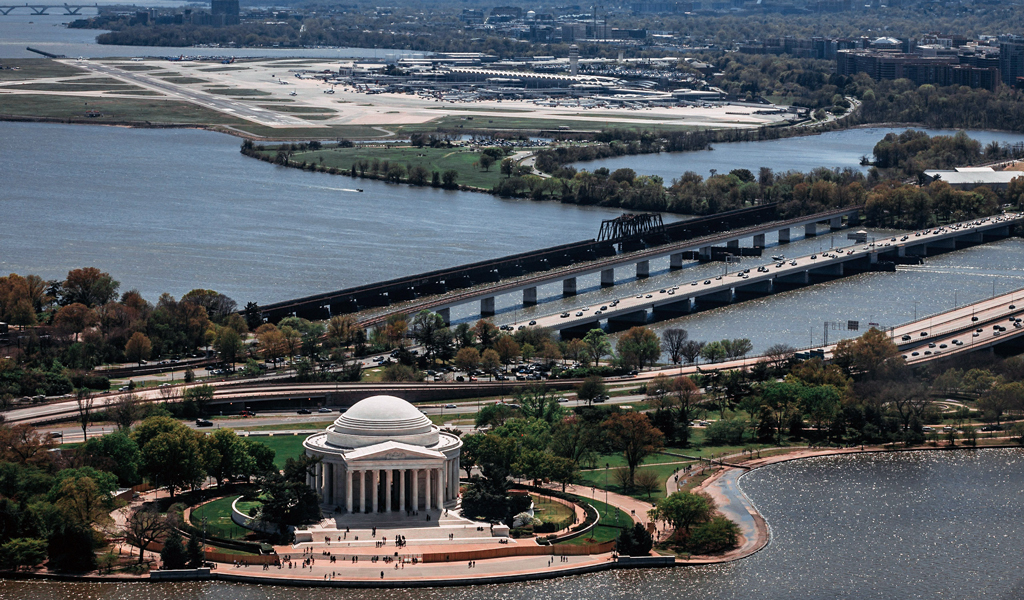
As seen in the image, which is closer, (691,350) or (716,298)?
(691,350)

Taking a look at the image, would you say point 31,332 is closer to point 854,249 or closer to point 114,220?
point 114,220

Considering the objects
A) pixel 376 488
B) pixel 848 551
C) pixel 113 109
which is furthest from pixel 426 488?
pixel 113 109

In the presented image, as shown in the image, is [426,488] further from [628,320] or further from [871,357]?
[628,320]

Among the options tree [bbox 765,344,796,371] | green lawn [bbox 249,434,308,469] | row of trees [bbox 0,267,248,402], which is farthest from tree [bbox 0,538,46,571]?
tree [bbox 765,344,796,371]

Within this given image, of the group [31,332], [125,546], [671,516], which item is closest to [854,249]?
[31,332]

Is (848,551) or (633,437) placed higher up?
(633,437)

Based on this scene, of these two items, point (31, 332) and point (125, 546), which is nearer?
point (125, 546)

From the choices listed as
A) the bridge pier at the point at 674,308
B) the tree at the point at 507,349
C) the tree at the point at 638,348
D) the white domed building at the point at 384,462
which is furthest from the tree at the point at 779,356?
the white domed building at the point at 384,462
